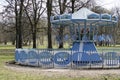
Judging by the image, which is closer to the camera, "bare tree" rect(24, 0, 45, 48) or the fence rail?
the fence rail

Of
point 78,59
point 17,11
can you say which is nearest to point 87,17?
point 78,59

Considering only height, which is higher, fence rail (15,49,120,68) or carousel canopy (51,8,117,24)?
carousel canopy (51,8,117,24)

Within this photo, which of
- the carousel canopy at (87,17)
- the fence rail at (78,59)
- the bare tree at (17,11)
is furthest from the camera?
the bare tree at (17,11)

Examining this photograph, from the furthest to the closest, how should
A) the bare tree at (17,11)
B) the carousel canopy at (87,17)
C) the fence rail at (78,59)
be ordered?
the bare tree at (17,11) → the carousel canopy at (87,17) → the fence rail at (78,59)

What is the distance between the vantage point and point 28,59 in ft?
72.7

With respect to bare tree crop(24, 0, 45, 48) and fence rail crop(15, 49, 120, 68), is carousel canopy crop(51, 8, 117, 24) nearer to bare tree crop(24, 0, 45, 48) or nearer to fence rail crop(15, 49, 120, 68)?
fence rail crop(15, 49, 120, 68)

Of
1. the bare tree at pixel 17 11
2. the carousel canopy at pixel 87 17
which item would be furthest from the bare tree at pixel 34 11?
the carousel canopy at pixel 87 17

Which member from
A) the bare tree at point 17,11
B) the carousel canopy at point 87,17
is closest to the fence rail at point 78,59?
the carousel canopy at point 87,17

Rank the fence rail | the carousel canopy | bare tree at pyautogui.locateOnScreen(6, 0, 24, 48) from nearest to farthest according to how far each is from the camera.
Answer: the fence rail → the carousel canopy → bare tree at pyautogui.locateOnScreen(6, 0, 24, 48)

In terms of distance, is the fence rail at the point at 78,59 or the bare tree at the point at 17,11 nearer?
the fence rail at the point at 78,59

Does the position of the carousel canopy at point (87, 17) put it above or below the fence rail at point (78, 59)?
above

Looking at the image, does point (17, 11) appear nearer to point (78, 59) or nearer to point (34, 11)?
point (34, 11)

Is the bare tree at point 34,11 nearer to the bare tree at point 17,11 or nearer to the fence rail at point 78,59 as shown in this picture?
the bare tree at point 17,11

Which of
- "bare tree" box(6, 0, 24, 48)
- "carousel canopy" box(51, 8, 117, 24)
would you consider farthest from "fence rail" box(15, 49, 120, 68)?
"bare tree" box(6, 0, 24, 48)
